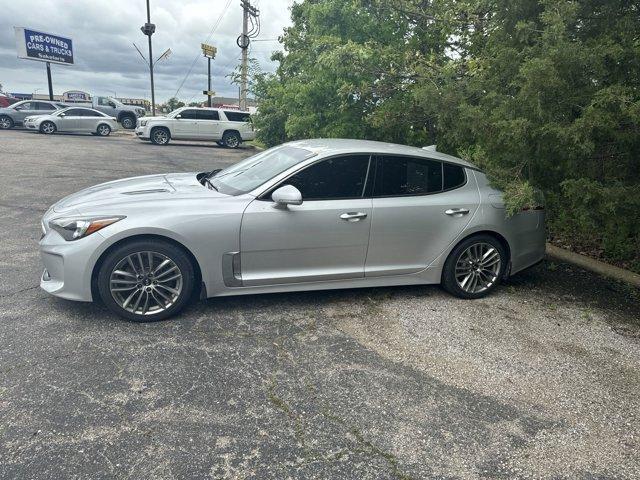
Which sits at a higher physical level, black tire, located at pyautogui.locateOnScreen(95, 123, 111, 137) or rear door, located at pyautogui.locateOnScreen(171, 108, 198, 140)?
rear door, located at pyautogui.locateOnScreen(171, 108, 198, 140)

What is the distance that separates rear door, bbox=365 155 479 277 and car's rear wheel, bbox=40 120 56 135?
2330cm

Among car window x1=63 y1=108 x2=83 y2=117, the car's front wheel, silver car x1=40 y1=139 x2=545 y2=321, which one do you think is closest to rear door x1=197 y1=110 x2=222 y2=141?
the car's front wheel

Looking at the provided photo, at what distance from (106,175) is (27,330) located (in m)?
8.52

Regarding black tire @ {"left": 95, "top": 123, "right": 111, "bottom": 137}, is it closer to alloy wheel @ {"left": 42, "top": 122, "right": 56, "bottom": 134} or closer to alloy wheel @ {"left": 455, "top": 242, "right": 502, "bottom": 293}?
alloy wheel @ {"left": 42, "top": 122, "right": 56, "bottom": 134}

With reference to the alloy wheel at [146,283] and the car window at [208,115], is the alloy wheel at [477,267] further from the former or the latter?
the car window at [208,115]

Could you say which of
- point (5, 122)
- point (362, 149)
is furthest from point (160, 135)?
point (362, 149)

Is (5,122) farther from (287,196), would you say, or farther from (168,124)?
(287,196)

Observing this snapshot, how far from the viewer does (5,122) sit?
2375 centimetres

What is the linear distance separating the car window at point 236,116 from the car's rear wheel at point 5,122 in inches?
461

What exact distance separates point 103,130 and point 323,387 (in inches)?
968

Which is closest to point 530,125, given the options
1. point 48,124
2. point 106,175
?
point 106,175

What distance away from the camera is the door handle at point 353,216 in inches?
159

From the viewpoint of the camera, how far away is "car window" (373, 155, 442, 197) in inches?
168

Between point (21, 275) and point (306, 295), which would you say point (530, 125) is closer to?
point (306, 295)
